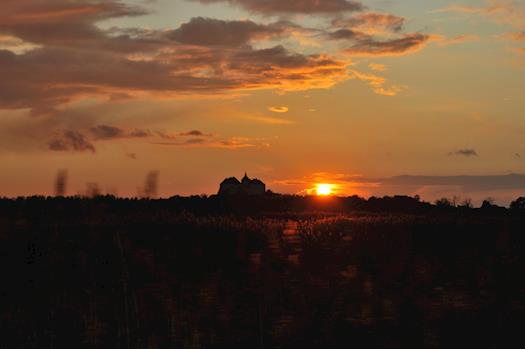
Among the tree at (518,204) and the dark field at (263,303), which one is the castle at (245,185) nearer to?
the tree at (518,204)

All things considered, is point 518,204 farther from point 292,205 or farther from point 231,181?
point 231,181

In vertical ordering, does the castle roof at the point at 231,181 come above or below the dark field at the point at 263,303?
above

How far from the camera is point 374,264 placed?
18000 mm

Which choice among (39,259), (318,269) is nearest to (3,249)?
(39,259)

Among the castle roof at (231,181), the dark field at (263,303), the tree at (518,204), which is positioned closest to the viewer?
the dark field at (263,303)

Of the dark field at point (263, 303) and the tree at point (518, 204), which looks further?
the tree at point (518, 204)

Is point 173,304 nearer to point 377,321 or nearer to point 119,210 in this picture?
point 377,321

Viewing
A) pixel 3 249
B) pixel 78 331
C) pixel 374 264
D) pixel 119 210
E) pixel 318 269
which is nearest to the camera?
pixel 78 331

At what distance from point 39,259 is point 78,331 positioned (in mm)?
4888

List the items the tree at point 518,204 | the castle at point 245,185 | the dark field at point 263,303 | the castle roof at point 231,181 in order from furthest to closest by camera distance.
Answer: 1. the castle roof at point 231,181
2. the castle at point 245,185
3. the tree at point 518,204
4. the dark field at point 263,303

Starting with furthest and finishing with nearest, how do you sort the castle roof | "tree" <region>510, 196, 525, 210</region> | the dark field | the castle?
the castle roof < the castle < "tree" <region>510, 196, 525, 210</region> < the dark field

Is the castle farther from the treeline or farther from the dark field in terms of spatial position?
the dark field

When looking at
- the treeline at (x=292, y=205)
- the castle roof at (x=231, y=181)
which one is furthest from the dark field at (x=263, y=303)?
the castle roof at (x=231, y=181)

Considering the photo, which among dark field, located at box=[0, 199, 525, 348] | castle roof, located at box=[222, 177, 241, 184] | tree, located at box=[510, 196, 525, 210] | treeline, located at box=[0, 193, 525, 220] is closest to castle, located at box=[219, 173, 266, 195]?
castle roof, located at box=[222, 177, 241, 184]
